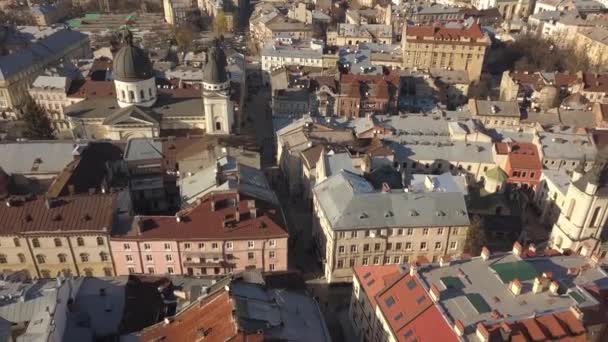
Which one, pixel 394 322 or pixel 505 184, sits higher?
pixel 394 322

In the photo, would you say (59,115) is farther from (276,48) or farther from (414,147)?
(414,147)

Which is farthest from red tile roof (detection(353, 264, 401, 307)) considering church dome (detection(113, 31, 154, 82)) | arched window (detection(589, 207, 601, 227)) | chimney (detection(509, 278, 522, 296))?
church dome (detection(113, 31, 154, 82))

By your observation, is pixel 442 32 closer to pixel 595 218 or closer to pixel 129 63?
pixel 129 63

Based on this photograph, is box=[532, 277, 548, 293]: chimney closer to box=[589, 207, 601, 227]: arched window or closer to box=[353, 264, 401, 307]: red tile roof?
box=[353, 264, 401, 307]: red tile roof

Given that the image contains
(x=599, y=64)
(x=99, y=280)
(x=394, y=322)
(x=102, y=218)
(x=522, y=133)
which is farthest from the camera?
(x=599, y=64)

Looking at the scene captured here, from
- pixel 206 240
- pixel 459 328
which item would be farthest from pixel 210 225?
pixel 459 328

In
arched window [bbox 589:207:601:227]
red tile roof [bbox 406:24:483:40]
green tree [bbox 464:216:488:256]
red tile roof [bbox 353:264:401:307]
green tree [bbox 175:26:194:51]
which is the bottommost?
green tree [bbox 464:216:488:256]

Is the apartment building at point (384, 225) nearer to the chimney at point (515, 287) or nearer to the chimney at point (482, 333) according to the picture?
the chimney at point (515, 287)

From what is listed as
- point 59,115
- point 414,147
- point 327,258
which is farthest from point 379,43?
point 327,258
